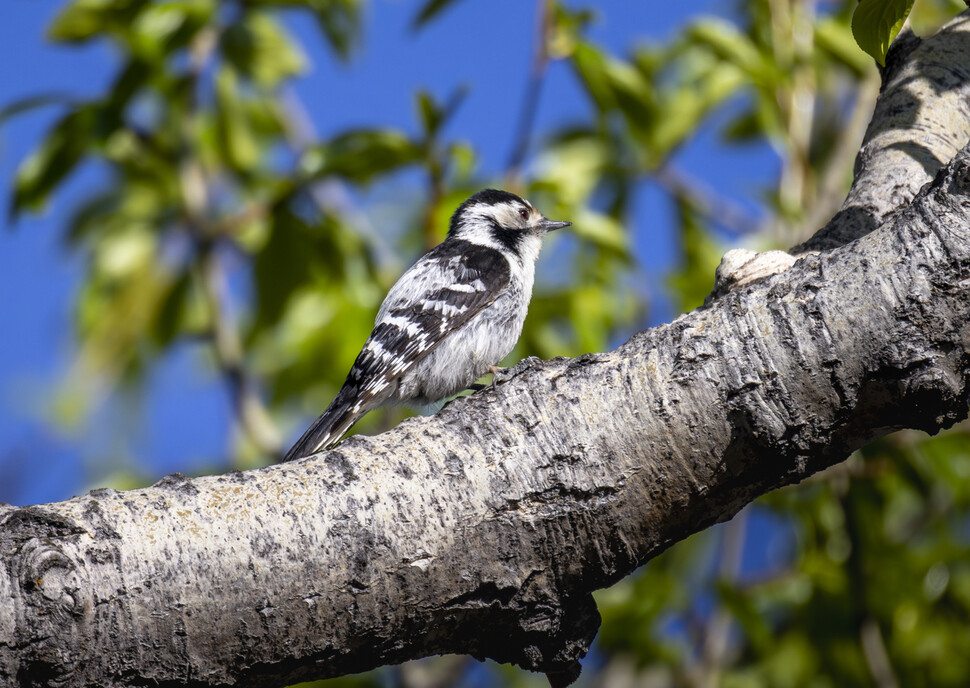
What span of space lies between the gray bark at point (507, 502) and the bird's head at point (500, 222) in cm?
278

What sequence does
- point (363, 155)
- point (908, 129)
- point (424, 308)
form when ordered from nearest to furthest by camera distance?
point (908, 129)
point (363, 155)
point (424, 308)

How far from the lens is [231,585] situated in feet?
6.12

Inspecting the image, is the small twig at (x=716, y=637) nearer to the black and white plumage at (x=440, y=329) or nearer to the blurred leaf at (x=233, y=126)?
the black and white plumage at (x=440, y=329)

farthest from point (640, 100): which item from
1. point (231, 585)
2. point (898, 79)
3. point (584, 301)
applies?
point (231, 585)

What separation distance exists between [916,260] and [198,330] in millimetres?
3682

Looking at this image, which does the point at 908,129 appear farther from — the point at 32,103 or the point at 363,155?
the point at 32,103

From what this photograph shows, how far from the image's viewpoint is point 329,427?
138 inches

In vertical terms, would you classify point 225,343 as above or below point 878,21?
above

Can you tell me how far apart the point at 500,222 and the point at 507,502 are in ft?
11.2

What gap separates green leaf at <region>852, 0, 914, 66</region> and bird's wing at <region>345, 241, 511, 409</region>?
7.51 ft

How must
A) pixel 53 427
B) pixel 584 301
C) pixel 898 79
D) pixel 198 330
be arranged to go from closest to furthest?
pixel 898 79 < pixel 584 301 < pixel 53 427 < pixel 198 330

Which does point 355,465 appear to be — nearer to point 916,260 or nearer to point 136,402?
point 916,260

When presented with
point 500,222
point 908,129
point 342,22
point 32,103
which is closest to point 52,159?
point 32,103

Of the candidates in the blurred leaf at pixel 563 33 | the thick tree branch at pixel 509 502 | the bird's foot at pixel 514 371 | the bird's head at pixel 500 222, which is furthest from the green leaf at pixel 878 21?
the bird's head at pixel 500 222
